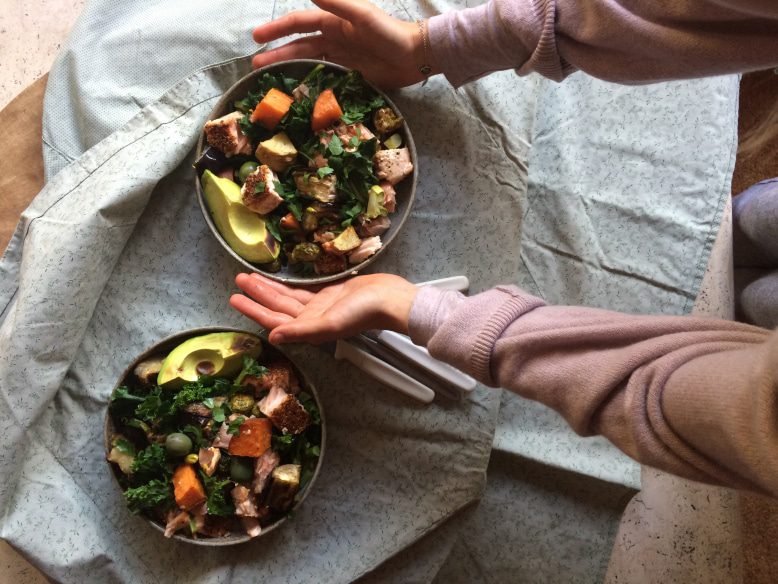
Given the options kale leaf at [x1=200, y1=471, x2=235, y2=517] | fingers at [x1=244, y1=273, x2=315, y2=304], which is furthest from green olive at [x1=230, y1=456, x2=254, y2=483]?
fingers at [x1=244, y1=273, x2=315, y2=304]

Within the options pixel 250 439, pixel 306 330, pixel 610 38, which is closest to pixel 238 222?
pixel 306 330

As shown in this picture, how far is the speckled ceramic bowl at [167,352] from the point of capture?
2.66 ft

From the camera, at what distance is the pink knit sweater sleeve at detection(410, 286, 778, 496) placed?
1.51 ft

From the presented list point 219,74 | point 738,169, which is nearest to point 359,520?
point 219,74

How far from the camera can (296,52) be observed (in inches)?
35.4

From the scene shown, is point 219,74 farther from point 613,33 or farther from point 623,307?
point 623,307

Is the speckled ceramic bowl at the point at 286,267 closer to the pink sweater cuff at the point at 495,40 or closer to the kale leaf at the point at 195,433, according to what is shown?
the pink sweater cuff at the point at 495,40

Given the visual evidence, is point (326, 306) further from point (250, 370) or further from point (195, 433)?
point (195, 433)

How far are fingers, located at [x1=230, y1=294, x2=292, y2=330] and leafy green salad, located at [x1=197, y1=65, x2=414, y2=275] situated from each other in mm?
54

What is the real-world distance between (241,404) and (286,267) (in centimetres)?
19

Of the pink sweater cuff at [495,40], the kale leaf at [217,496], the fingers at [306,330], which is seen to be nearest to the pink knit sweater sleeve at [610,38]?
the pink sweater cuff at [495,40]

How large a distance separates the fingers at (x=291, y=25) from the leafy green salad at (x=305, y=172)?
5cm

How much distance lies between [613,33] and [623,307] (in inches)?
16.0

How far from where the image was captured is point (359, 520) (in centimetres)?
89
